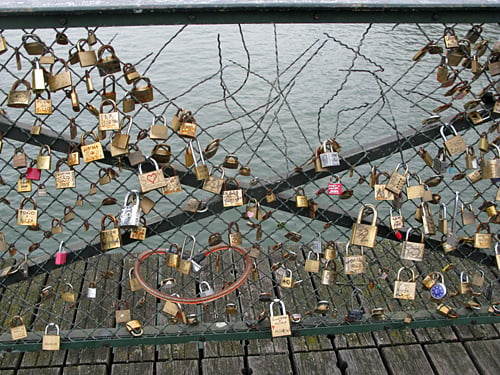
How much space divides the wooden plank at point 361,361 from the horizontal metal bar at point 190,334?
5.2 inches

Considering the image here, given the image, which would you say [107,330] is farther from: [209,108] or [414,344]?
[209,108]

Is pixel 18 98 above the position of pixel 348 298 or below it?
above

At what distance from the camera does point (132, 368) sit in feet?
9.11

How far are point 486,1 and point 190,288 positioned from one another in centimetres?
231

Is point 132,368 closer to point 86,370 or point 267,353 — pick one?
point 86,370

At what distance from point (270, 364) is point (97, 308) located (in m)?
1.10

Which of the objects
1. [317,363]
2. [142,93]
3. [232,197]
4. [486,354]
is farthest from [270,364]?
[142,93]

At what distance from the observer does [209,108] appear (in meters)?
7.88

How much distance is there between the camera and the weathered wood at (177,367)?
2764 mm

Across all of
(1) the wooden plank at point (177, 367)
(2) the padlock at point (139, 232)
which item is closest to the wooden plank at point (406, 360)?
(1) the wooden plank at point (177, 367)

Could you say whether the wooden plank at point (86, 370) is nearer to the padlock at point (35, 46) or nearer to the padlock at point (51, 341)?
the padlock at point (51, 341)

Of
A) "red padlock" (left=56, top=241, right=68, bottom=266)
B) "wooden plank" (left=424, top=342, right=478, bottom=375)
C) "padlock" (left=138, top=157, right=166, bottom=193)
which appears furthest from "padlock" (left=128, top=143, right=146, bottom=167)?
"wooden plank" (left=424, top=342, right=478, bottom=375)

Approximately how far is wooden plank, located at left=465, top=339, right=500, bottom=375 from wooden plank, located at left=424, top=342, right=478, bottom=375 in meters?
0.04

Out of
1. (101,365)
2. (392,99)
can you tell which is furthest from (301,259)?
(392,99)
